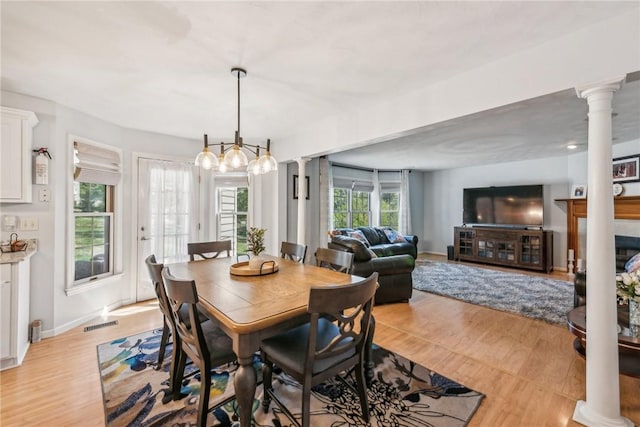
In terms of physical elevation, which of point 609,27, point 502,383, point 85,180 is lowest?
point 502,383

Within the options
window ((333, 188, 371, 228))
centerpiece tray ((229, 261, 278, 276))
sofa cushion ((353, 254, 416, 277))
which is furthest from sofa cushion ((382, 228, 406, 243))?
centerpiece tray ((229, 261, 278, 276))

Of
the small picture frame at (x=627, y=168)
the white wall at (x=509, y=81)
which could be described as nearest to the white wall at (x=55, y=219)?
the white wall at (x=509, y=81)

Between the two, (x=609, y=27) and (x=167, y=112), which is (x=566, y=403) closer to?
(x=609, y=27)

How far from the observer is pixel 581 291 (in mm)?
2852

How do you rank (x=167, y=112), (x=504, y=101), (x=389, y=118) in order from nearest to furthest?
(x=504, y=101)
(x=389, y=118)
(x=167, y=112)

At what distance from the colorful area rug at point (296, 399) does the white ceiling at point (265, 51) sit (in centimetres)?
212

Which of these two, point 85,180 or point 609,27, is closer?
point 609,27

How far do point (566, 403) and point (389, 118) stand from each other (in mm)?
2615

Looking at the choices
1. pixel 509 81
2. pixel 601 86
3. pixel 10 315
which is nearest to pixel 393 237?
pixel 509 81

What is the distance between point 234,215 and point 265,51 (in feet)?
9.82

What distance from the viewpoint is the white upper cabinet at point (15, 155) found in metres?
2.44

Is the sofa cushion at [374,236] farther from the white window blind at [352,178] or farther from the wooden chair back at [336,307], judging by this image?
the wooden chair back at [336,307]

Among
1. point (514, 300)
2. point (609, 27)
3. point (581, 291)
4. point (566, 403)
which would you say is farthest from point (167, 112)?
point (514, 300)

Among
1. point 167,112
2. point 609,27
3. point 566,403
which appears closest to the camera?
point 609,27
